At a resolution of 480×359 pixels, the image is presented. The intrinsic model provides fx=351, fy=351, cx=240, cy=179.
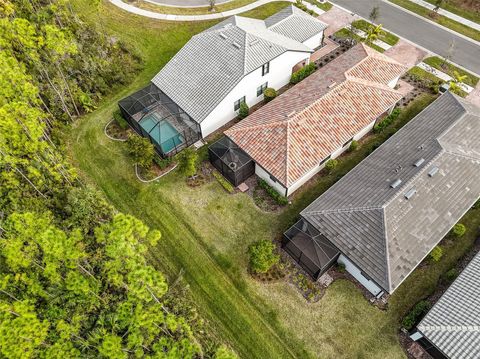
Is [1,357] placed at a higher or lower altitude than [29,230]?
lower

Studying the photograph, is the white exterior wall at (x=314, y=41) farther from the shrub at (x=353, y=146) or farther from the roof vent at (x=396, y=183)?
the roof vent at (x=396, y=183)

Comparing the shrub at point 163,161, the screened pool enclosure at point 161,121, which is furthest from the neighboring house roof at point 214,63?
the shrub at point 163,161

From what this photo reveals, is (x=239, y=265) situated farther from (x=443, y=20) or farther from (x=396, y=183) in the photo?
(x=443, y=20)

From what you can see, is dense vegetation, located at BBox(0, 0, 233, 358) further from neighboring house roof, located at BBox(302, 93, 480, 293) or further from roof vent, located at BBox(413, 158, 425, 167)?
roof vent, located at BBox(413, 158, 425, 167)

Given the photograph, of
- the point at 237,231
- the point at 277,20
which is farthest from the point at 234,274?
the point at 277,20

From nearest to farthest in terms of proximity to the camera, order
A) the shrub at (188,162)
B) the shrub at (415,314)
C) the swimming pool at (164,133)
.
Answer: the shrub at (415,314)
the shrub at (188,162)
the swimming pool at (164,133)

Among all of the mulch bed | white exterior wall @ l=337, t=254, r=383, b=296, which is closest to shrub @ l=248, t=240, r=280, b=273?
white exterior wall @ l=337, t=254, r=383, b=296

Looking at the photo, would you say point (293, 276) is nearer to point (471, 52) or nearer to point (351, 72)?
point (351, 72)
